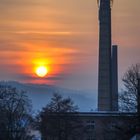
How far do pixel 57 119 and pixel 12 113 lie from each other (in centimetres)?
1067

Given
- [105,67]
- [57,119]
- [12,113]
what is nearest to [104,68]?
[105,67]

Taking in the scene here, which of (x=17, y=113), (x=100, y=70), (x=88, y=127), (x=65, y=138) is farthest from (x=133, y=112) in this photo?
(x=100, y=70)

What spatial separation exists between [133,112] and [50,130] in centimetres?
2368

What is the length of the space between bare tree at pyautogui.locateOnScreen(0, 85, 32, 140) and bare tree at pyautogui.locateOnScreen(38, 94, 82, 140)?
287 inches

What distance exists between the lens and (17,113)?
7850cm

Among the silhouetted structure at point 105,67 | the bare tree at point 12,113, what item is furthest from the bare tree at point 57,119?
the silhouetted structure at point 105,67

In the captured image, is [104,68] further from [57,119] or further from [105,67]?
[57,119]

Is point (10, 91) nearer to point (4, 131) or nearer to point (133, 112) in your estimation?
point (4, 131)

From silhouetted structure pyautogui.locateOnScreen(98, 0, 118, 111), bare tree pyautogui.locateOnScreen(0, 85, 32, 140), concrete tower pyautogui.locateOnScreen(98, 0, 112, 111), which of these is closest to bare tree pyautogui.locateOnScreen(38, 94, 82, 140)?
bare tree pyautogui.locateOnScreen(0, 85, 32, 140)

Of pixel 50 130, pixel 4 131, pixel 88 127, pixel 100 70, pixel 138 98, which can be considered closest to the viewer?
pixel 138 98

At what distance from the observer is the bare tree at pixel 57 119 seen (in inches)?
3440

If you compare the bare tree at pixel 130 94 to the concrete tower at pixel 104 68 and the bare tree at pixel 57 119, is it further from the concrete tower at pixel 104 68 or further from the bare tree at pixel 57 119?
the concrete tower at pixel 104 68

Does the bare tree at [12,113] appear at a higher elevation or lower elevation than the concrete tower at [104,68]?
lower

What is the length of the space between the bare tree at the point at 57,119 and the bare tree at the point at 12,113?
7296mm
